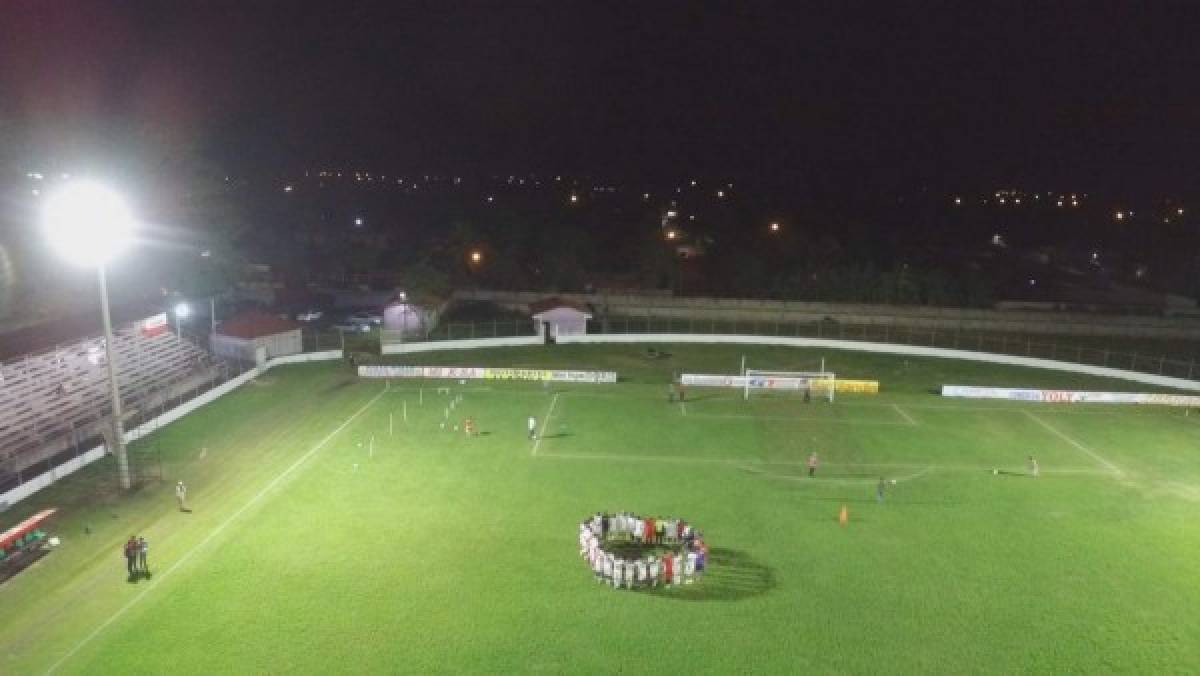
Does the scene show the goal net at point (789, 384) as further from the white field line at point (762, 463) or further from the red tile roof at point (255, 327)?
the red tile roof at point (255, 327)

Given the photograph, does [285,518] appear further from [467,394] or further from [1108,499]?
[1108,499]

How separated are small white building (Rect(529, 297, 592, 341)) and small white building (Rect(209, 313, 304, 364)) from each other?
16.7m

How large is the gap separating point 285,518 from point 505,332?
34.6 m

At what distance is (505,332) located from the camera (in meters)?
60.5

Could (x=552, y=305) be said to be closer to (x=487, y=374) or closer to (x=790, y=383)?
(x=487, y=374)

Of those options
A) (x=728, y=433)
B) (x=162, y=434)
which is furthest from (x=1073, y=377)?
(x=162, y=434)

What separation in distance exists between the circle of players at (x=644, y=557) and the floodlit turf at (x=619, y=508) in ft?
1.90

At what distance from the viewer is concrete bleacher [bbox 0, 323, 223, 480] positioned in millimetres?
31719

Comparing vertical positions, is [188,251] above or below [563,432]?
above

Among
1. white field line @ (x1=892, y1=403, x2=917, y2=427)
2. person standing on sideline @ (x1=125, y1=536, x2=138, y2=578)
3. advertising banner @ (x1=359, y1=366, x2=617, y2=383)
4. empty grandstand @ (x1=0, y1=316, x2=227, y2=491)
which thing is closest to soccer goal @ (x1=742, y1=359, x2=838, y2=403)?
white field line @ (x1=892, y1=403, x2=917, y2=427)

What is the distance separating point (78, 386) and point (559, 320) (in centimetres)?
3023

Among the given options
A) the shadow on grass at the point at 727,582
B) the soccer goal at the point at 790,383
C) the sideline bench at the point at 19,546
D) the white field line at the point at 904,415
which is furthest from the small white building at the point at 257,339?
the white field line at the point at 904,415

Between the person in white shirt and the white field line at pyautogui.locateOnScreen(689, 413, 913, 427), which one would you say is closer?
the person in white shirt

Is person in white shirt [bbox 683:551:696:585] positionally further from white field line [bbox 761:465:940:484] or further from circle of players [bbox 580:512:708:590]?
white field line [bbox 761:465:940:484]
